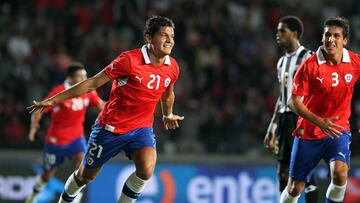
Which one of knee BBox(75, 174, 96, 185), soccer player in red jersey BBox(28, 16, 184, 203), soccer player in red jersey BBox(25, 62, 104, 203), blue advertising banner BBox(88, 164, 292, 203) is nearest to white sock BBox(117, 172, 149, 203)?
soccer player in red jersey BBox(28, 16, 184, 203)

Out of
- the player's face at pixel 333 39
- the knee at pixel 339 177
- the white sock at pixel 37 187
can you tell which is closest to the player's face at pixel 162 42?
the player's face at pixel 333 39

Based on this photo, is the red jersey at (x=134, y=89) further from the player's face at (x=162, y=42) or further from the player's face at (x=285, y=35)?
the player's face at (x=285, y=35)

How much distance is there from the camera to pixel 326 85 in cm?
782

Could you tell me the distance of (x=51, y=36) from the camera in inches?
615

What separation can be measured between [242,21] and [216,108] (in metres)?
2.94

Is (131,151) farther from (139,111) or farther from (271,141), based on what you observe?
(271,141)

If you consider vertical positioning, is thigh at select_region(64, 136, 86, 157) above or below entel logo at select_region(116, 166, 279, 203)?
above

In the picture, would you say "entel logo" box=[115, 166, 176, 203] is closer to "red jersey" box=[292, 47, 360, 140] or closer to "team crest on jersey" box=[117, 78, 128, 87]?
"team crest on jersey" box=[117, 78, 128, 87]

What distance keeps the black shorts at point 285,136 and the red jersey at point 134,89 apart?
180cm

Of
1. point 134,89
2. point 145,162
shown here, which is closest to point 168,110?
point 134,89

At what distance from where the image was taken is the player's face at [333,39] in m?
7.80

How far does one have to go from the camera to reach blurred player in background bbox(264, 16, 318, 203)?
906cm

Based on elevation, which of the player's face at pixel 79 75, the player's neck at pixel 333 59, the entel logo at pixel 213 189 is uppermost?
A: the player's neck at pixel 333 59

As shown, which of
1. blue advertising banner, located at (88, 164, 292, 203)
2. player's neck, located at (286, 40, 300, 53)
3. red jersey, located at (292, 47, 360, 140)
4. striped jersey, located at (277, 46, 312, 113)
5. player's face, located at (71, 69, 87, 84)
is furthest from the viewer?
blue advertising banner, located at (88, 164, 292, 203)
